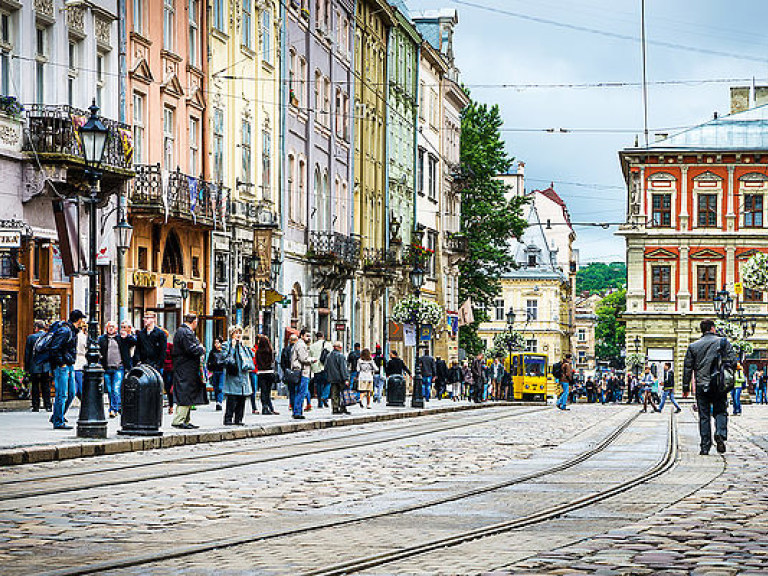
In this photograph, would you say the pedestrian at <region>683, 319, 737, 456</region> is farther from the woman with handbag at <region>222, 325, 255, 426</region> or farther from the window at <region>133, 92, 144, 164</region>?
the window at <region>133, 92, 144, 164</region>

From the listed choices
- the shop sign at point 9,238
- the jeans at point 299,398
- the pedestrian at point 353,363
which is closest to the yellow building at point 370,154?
Answer: the pedestrian at point 353,363

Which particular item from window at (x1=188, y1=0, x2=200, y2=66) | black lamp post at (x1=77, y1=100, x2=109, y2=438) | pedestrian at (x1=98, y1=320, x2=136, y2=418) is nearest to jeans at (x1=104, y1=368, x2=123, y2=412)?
pedestrian at (x1=98, y1=320, x2=136, y2=418)

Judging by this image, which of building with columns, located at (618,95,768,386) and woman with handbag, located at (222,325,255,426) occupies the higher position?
building with columns, located at (618,95,768,386)

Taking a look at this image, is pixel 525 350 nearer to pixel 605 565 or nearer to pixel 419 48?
pixel 419 48

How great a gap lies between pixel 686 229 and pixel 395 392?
55.4 meters

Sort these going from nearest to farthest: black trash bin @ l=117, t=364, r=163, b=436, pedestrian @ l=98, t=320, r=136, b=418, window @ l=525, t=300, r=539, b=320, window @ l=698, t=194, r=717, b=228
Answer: black trash bin @ l=117, t=364, r=163, b=436 → pedestrian @ l=98, t=320, r=136, b=418 → window @ l=698, t=194, r=717, b=228 → window @ l=525, t=300, r=539, b=320

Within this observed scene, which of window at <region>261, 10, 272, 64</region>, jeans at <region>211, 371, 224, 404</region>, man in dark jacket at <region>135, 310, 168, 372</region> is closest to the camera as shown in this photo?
man in dark jacket at <region>135, 310, 168, 372</region>

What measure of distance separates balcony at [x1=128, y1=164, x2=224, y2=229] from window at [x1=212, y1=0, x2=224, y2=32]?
447 centimetres

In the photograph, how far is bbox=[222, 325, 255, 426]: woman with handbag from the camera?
82.6ft

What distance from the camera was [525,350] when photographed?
122m

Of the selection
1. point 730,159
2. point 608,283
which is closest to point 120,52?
point 730,159

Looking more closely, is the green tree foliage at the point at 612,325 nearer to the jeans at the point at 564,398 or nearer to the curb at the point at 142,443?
the jeans at the point at 564,398

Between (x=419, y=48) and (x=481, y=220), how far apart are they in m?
13.1

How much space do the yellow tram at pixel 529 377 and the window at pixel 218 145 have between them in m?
33.5
